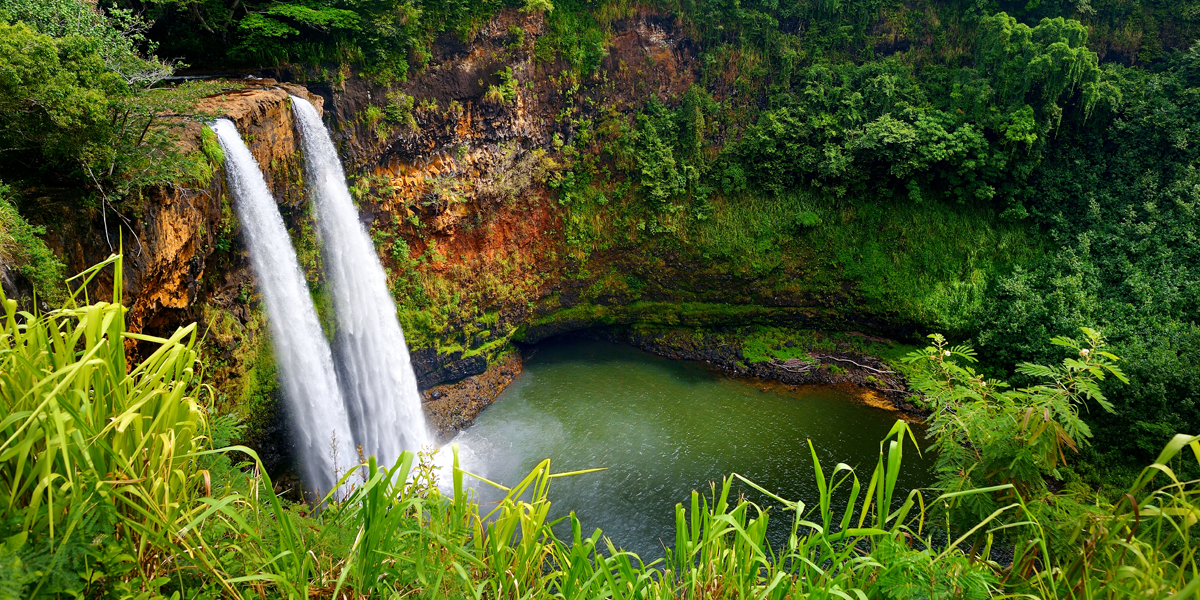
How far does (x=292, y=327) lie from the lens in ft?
24.7

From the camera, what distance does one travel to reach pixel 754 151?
41.6 ft

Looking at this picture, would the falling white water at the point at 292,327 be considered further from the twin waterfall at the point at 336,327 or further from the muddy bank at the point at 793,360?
the muddy bank at the point at 793,360

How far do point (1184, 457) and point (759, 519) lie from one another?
8555 mm

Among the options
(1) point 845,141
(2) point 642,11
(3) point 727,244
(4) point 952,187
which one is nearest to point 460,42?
(2) point 642,11

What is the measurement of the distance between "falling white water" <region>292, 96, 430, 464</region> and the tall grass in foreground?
7.11 m

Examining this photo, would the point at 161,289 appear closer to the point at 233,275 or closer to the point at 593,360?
the point at 233,275

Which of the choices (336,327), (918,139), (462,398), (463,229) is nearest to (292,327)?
(336,327)

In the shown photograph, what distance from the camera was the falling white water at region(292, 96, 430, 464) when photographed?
8234 mm

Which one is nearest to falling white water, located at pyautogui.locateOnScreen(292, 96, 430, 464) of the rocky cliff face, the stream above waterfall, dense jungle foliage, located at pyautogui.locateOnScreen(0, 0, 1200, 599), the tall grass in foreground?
the rocky cliff face

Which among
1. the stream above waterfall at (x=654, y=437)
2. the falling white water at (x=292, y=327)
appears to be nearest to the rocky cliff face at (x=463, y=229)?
the falling white water at (x=292, y=327)

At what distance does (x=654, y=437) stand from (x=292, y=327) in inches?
237

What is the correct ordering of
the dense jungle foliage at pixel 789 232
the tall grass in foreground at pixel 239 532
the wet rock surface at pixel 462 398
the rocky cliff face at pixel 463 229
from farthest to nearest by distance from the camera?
the wet rock surface at pixel 462 398 < the rocky cliff face at pixel 463 229 < the dense jungle foliage at pixel 789 232 < the tall grass in foreground at pixel 239 532

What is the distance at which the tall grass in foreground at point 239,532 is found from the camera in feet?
4.31

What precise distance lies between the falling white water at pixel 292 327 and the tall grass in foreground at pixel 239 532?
5702 mm
